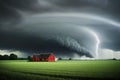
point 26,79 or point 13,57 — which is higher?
point 13,57

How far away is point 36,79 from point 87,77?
244cm

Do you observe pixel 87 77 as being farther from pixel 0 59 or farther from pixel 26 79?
pixel 0 59

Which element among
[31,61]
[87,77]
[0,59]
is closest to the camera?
[87,77]

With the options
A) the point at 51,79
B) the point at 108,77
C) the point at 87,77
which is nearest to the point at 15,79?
the point at 51,79

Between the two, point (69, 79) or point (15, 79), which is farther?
point (15, 79)

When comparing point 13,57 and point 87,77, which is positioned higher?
point 13,57

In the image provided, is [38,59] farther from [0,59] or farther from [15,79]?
[15,79]

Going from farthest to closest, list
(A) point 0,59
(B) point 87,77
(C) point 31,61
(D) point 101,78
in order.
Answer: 1. (A) point 0,59
2. (C) point 31,61
3. (B) point 87,77
4. (D) point 101,78

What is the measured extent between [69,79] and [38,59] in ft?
38.2

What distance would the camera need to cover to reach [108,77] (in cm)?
1030

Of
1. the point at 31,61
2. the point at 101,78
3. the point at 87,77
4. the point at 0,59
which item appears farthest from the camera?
the point at 0,59

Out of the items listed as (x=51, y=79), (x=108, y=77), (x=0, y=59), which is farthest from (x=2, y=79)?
(x=0, y=59)

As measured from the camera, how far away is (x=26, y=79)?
11.0 meters

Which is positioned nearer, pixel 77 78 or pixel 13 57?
pixel 77 78
